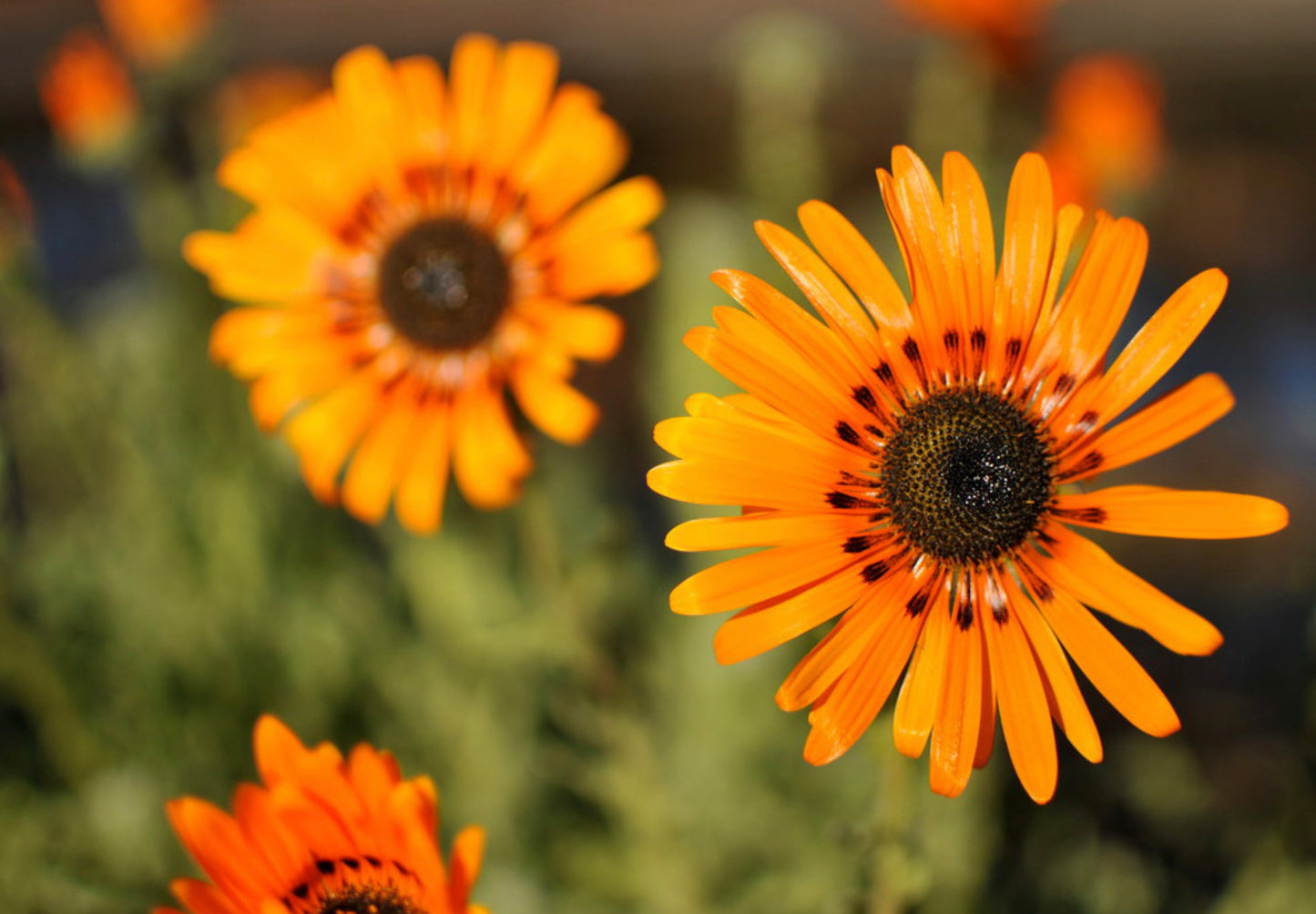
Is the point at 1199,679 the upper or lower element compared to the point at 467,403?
lower

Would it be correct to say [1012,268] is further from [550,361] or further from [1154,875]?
[1154,875]

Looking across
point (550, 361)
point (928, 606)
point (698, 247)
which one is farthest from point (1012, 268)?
point (698, 247)

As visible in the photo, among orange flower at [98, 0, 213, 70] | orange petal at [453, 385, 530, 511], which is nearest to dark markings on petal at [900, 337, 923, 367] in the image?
orange petal at [453, 385, 530, 511]

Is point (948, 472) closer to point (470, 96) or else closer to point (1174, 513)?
point (1174, 513)

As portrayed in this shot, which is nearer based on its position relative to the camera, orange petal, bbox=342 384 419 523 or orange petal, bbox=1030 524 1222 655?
orange petal, bbox=1030 524 1222 655

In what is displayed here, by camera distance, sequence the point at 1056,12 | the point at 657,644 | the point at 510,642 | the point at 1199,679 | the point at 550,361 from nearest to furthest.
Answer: the point at 550,361 < the point at 510,642 < the point at 657,644 < the point at 1199,679 < the point at 1056,12

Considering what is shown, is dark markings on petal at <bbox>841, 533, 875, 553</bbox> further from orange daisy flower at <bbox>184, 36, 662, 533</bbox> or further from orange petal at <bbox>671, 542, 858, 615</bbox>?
orange daisy flower at <bbox>184, 36, 662, 533</bbox>

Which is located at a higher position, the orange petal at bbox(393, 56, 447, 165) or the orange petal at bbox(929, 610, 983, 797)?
the orange petal at bbox(393, 56, 447, 165)
